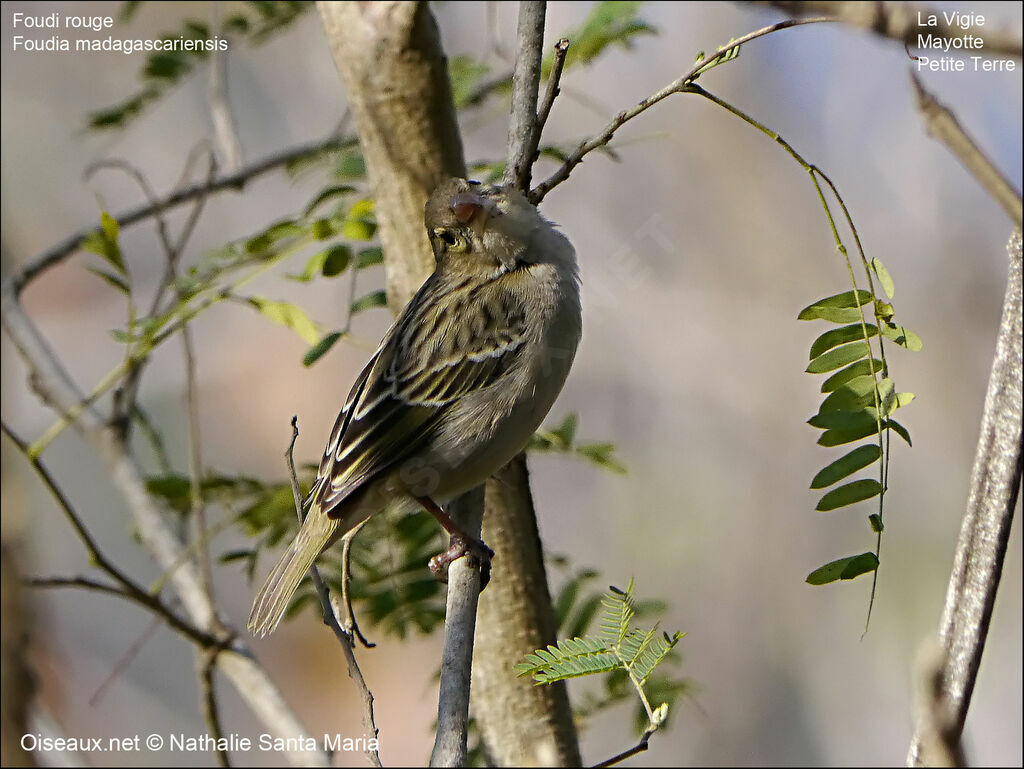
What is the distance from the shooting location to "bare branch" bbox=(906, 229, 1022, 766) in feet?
6.05

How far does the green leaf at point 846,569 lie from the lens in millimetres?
1865

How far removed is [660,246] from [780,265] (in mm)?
817

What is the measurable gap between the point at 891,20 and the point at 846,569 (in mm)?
1008

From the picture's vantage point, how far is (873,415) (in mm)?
2074

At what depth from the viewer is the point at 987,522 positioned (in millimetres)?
1871

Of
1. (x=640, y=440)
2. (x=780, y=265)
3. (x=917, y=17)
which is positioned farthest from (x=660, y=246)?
(x=917, y=17)

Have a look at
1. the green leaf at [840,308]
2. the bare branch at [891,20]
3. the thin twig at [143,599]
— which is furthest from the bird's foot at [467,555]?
the bare branch at [891,20]

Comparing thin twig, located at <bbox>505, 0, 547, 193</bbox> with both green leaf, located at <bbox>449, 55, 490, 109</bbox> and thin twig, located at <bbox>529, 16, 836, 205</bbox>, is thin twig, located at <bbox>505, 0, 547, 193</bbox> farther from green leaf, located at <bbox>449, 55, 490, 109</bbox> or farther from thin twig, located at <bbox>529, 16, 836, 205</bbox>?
green leaf, located at <bbox>449, 55, 490, 109</bbox>

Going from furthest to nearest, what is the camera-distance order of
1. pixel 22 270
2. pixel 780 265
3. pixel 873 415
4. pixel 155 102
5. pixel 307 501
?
pixel 780 265
pixel 155 102
pixel 22 270
pixel 307 501
pixel 873 415

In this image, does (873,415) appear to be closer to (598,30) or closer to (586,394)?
(598,30)

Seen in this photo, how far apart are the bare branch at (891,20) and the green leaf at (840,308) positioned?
2.88 ft

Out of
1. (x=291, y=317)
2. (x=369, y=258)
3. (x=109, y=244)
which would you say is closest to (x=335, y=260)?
(x=369, y=258)

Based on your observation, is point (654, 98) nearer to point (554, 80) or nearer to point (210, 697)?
point (554, 80)

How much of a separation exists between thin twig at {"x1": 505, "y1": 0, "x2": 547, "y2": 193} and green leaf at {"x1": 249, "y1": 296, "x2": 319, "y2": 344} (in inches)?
29.5
